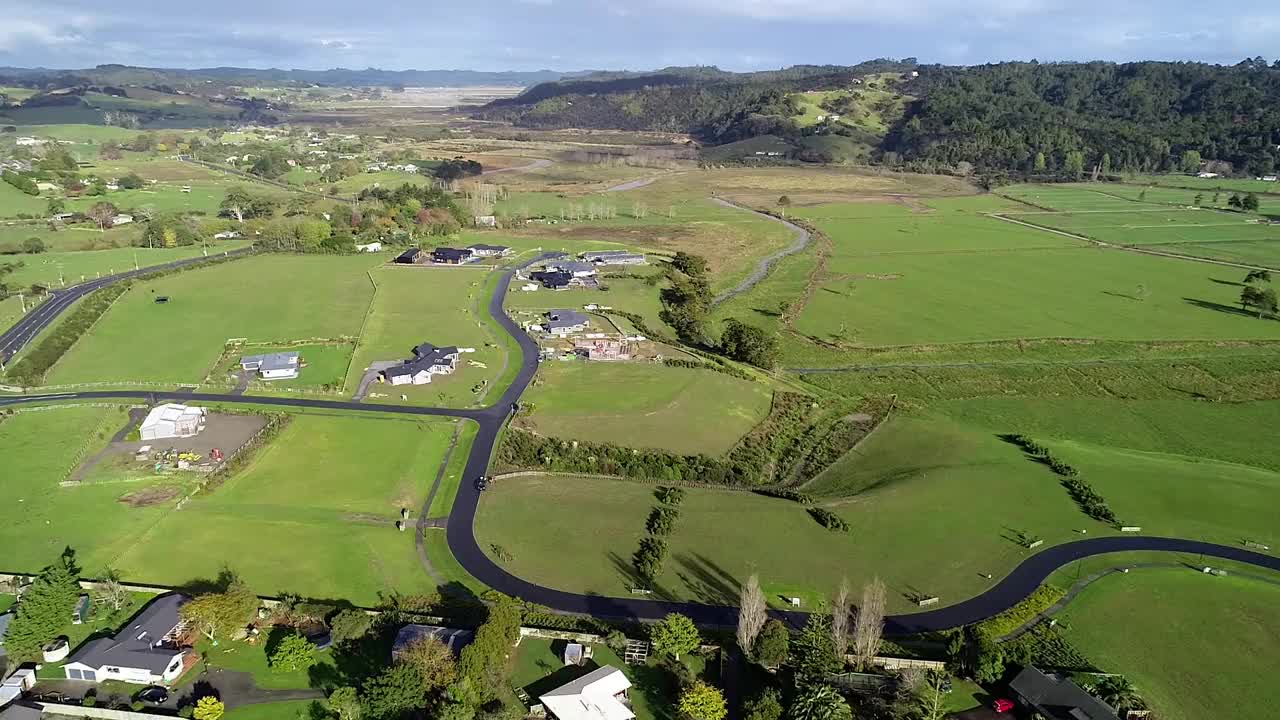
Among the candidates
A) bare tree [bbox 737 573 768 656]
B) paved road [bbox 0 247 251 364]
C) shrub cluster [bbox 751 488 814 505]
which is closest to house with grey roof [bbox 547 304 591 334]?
shrub cluster [bbox 751 488 814 505]

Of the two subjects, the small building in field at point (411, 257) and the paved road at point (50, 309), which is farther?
the small building in field at point (411, 257)

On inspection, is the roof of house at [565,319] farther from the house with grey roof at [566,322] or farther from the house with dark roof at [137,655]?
the house with dark roof at [137,655]

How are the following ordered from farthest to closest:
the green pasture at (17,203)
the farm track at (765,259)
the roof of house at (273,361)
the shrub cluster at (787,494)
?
1. the green pasture at (17,203)
2. the farm track at (765,259)
3. the roof of house at (273,361)
4. the shrub cluster at (787,494)

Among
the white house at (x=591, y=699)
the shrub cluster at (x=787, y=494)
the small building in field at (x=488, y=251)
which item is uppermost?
the small building in field at (x=488, y=251)

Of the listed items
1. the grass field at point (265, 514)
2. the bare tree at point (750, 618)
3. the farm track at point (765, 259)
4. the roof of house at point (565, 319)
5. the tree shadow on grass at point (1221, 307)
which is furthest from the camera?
the farm track at point (765, 259)

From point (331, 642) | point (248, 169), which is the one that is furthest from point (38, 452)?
point (248, 169)

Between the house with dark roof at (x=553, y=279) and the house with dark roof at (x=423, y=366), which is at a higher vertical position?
the house with dark roof at (x=553, y=279)

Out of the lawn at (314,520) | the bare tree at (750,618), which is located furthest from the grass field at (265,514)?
the bare tree at (750,618)

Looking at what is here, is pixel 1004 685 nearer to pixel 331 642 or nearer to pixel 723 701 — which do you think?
pixel 723 701
